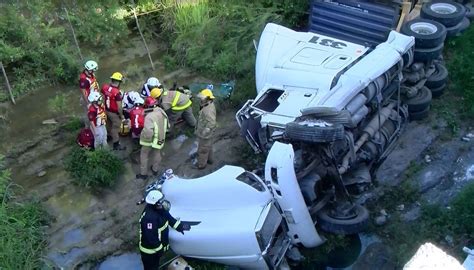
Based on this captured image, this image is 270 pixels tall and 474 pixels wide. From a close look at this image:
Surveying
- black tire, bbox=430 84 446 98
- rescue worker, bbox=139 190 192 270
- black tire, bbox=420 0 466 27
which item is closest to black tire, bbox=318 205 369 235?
rescue worker, bbox=139 190 192 270

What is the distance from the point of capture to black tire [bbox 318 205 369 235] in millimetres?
7441

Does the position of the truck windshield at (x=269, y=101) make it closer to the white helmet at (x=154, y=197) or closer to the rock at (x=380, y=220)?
the rock at (x=380, y=220)

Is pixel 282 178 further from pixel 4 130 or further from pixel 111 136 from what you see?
pixel 4 130

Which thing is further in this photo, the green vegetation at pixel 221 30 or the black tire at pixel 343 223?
the green vegetation at pixel 221 30

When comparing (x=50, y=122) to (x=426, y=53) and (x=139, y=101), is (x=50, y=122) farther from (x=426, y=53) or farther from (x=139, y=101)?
(x=426, y=53)

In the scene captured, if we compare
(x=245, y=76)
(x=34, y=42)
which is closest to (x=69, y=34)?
(x=34, y=42)

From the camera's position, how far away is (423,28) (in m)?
9.67

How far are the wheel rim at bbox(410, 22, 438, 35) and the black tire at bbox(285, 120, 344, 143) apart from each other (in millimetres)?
3433

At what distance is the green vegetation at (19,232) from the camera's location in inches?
284

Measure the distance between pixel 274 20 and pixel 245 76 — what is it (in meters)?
1.44

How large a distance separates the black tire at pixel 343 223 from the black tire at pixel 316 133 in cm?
112

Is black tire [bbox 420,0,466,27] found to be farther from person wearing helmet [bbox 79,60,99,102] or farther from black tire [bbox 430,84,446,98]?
person wearing helmet [bbox 79,60,99,102]

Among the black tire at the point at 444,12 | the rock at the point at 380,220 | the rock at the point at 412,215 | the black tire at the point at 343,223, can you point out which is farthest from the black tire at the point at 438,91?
the black tire at the point at 343,223

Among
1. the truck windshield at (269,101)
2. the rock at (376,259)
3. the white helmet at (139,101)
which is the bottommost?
the rock at (376,259)
